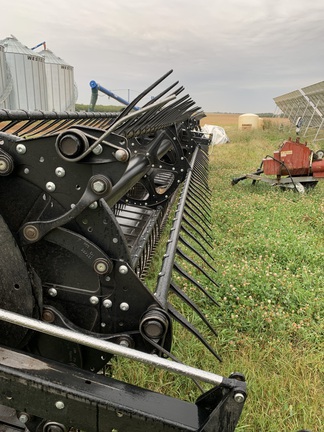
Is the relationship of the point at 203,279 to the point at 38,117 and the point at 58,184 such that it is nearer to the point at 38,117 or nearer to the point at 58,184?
the point at 38,117

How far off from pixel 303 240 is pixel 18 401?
12.4 feet

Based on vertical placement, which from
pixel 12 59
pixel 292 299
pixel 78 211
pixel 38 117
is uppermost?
pixel 12 59

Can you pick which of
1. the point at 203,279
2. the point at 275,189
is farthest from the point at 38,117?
the point at 275,189

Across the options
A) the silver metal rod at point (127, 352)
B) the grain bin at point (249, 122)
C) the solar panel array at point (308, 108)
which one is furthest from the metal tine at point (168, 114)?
the grain bin at point (249, 122)

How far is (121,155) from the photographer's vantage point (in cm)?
122

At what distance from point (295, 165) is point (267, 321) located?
4.40 m

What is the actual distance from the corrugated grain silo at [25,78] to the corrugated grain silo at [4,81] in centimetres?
53

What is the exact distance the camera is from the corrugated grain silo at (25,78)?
56.5ft

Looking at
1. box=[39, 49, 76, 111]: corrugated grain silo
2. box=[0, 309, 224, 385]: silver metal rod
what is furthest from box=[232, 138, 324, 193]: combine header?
box=[39, 49, 76, 111]: corrugated grain silo

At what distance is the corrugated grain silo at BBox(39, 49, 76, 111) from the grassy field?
52.4ft

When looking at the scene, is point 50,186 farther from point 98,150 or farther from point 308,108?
point 308,108

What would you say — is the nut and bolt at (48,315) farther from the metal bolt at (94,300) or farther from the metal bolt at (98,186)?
the metal bolt at (98,186)

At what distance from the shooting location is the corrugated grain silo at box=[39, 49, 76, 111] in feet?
62.9

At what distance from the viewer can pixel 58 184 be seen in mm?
1324
